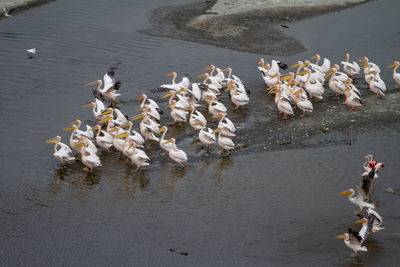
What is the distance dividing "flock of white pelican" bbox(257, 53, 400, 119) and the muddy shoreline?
9.41ft

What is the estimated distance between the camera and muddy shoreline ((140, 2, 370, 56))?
1916 cm

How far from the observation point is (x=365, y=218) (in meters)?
9.54

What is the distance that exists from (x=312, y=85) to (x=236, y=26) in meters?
7.05

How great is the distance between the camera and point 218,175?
37.5 feet

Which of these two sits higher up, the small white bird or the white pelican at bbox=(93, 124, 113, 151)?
the small white bird

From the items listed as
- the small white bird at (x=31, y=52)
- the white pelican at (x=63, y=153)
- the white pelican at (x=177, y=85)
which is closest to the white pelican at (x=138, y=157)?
the white pelican at (x=63, y=153)

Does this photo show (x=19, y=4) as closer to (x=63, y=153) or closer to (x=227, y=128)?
(x=63, y=153)

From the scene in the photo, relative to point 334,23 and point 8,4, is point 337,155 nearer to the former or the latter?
point 334,23

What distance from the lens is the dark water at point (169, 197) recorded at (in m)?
9.05

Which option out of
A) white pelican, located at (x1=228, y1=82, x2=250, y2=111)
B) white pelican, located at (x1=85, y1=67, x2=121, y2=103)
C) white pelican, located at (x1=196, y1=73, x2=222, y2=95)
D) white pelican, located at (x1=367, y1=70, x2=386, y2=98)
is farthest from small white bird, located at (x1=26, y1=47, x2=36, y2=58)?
white pelican, located at (x1=367, y1=70, x2=386, y2=98)

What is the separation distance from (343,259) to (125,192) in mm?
4400

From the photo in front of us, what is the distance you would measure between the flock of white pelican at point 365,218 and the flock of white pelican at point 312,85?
394 cm

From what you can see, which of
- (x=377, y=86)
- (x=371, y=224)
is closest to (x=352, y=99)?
(x=377, y=86)

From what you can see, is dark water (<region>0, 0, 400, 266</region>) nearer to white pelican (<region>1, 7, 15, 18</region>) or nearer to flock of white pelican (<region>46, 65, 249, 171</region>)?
flock of white pelican (<region>46, 65, 249, 171</region>)
